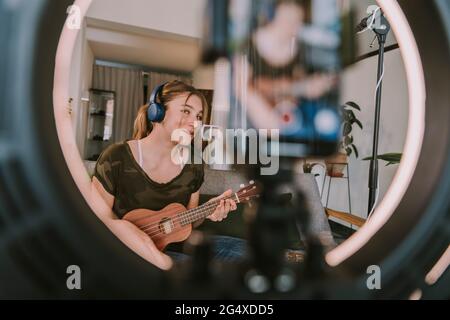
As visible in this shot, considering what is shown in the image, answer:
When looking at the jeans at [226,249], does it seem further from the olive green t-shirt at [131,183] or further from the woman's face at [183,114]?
the woman's face at [183,114]

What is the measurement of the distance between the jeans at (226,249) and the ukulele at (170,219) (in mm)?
38

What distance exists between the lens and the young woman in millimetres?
690

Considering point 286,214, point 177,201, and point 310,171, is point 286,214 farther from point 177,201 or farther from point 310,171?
point 310,171

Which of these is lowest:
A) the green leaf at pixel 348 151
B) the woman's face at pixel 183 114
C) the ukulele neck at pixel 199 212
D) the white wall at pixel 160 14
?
the ukulele neck at pixel 199 212

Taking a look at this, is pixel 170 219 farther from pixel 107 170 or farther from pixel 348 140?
pixel 348 140

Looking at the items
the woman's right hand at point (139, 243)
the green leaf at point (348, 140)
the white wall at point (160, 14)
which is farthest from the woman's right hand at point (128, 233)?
the green leaf at point (348, 140)

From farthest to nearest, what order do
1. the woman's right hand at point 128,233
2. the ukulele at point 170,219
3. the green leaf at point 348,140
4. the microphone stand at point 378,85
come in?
1. the green leaf at point 348,140
2. the microphone stand at point 378,85
3. the ukulele at point 170,219
4. the woman's right hand at point 128,233

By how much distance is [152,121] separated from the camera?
0.72 meters

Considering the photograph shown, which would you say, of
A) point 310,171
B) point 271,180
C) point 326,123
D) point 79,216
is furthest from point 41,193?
point 310,171

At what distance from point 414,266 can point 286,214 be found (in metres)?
0.31

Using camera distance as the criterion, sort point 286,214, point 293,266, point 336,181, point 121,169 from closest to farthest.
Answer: point 286,214, point 293,266, point 121,169, point 336,181

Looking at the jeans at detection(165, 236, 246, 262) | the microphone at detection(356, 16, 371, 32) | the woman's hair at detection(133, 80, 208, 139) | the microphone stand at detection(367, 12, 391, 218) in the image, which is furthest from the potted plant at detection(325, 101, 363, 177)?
the woman's hair at detection(133, 80, 208, 139)

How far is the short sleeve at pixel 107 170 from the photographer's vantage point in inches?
26.8

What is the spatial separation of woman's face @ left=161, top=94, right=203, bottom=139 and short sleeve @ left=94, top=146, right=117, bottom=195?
130mm
